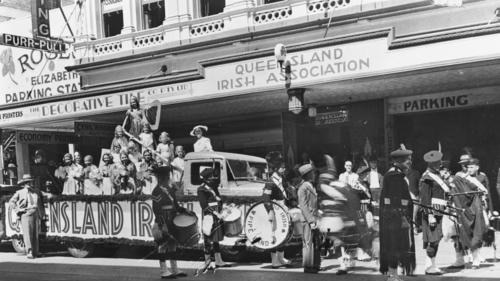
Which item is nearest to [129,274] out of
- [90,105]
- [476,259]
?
[476,259]

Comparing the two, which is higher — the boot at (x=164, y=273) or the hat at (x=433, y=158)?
the hat at (x=433, y=158)

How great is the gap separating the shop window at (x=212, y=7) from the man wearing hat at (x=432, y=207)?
10.2 metres

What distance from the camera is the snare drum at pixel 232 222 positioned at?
10.5 metres

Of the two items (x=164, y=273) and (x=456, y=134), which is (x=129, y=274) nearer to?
(x=164, y=273)

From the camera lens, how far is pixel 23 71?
860 inches

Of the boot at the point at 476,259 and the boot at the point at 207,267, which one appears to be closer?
the boot at the point at 476,259

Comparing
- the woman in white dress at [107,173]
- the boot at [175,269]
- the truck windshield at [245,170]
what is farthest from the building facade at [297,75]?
the boot at [175,269]

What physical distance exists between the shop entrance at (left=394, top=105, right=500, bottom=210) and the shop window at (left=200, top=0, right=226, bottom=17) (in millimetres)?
5933

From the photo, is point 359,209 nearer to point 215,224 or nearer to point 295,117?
point 215,224

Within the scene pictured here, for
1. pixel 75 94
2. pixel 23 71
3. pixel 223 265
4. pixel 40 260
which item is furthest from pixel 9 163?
pixel 223 265

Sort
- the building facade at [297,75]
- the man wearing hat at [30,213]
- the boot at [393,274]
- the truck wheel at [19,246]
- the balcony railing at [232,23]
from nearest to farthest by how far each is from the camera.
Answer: the boot at [393,274] → the man wearing hat at [30,213] → the building facade at [297,75] → the truck wheel at [19,246] → the balcony railing at [232,23]

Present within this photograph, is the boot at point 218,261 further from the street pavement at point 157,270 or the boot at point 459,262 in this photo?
the boot at point 459,262

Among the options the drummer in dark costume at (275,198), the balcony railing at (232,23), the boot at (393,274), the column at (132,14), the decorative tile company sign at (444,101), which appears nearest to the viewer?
the boot at (393,274)

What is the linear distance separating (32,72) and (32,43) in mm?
3469
